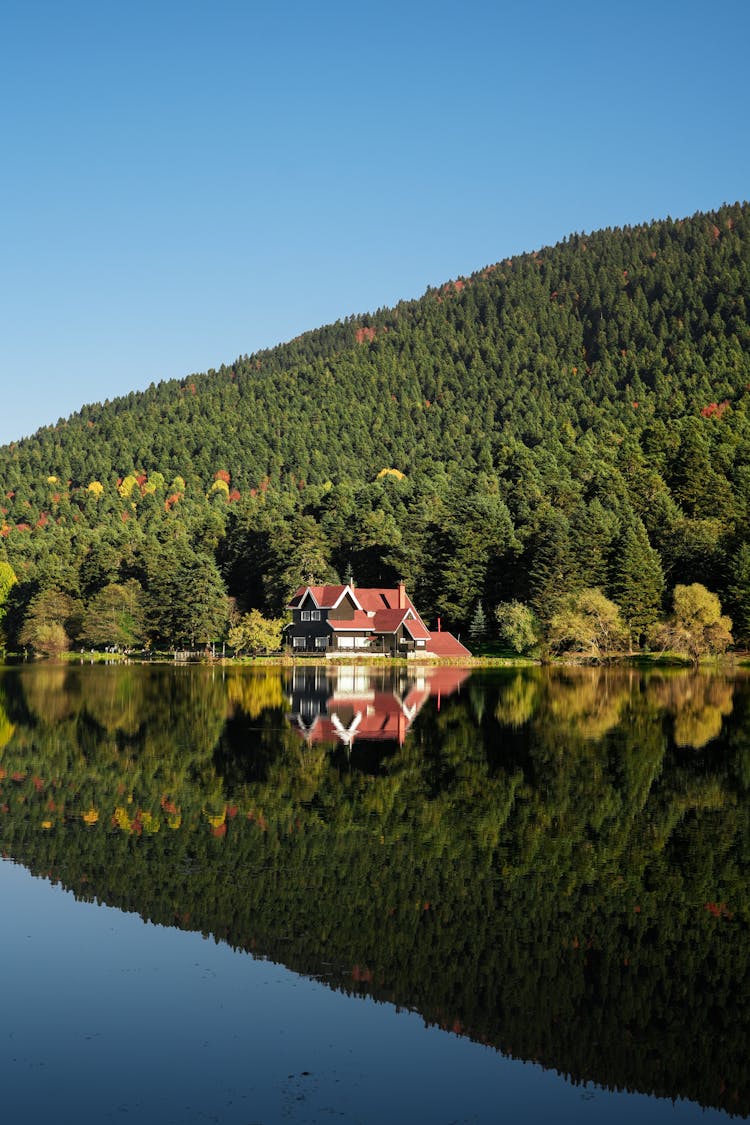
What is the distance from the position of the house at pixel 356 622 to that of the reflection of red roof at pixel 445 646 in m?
0.56

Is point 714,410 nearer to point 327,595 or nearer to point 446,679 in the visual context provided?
point 327,595

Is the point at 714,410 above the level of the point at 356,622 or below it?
above

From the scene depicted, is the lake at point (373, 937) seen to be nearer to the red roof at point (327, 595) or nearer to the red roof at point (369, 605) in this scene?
the red roof at point (369, 605)

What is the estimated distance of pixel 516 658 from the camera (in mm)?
100062

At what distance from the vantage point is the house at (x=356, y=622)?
10806cm

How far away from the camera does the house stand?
108m

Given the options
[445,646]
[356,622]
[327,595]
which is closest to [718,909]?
[445,646]

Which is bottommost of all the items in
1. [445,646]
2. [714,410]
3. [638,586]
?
[445,646]

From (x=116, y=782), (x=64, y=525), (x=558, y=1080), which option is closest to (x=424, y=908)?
(x=558, y=1080)

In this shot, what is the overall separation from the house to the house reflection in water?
35.4 feet

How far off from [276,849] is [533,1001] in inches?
333

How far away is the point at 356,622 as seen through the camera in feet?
364

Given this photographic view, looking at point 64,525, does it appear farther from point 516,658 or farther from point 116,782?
point 116,782

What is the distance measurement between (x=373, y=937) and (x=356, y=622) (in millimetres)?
94299
